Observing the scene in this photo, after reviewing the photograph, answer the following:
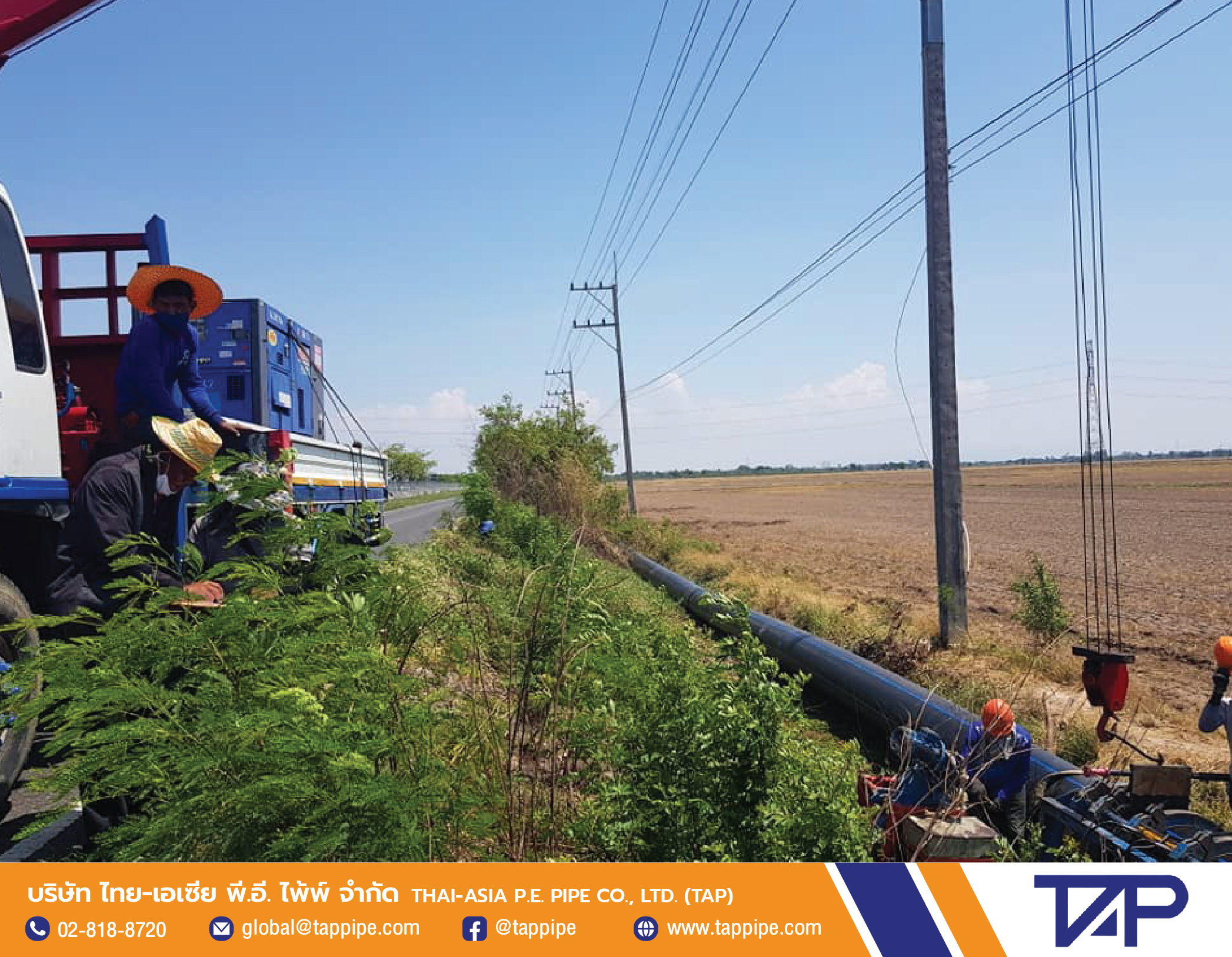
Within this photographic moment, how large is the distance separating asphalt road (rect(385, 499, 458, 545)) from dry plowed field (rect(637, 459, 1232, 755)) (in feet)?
30.1

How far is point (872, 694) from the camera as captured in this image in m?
8.02

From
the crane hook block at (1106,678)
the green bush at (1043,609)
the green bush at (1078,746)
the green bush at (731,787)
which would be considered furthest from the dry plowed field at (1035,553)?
the green bush at (731,787)

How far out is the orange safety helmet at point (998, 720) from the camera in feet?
17.1

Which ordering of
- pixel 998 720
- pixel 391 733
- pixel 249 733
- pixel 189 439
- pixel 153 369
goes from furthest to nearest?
1. pixel 153 369
2. pixel 998 720
3. pixel 189 439
4. pixel 391 733
5. pixel 249 733


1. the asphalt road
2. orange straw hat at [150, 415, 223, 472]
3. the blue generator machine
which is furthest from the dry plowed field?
the blue generator machine

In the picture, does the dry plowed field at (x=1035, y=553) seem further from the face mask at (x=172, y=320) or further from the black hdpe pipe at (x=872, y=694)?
the face mask at (x=172, y=320)

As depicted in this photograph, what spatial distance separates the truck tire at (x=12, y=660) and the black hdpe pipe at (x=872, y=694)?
10.9 feet

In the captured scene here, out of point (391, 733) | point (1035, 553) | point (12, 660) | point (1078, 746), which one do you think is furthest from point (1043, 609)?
point (1035, 553)

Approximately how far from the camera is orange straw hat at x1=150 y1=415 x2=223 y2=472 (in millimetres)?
4992

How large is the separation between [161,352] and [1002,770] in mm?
5060

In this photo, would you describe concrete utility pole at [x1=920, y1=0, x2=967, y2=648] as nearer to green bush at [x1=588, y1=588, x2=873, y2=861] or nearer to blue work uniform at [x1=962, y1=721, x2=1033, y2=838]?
blue work uniform at [x1=962, y1=721, x2=1033, y2=838]

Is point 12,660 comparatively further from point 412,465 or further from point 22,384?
point 412,465

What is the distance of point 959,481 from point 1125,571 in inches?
602

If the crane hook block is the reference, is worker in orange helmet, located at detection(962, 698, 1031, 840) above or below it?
below
